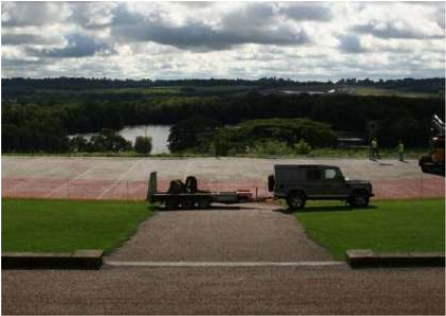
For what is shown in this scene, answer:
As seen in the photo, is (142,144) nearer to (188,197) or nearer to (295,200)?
(188,197)

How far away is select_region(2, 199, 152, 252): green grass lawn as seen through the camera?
12.8 m

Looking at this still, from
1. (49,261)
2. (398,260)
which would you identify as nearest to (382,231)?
(398,260)

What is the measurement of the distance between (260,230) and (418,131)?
7281cm

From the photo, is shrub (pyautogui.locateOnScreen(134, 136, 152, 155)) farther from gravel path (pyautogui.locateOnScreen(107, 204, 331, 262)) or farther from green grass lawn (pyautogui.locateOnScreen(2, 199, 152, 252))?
gravel path (pyautogui.locateOnScreen(107, 204, 331, 262))

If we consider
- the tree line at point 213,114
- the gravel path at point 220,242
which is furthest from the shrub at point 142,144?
the gravel path at point 220,242

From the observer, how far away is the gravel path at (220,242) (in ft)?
39.9

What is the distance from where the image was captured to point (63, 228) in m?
15.4

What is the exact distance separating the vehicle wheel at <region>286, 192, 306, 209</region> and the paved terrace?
4839 millimetres

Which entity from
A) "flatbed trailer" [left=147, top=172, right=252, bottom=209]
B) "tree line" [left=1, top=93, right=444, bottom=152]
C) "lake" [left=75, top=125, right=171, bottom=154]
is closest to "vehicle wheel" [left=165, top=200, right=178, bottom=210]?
"flatbed trailer" [left=147, top=172, right=252, bottom=209]

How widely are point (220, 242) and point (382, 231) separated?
3581 mm

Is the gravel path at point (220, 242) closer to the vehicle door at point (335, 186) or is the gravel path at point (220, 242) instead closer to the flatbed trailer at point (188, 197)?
the flatbed trailer at point (188, 197)

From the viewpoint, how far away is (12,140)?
7444 centimetres

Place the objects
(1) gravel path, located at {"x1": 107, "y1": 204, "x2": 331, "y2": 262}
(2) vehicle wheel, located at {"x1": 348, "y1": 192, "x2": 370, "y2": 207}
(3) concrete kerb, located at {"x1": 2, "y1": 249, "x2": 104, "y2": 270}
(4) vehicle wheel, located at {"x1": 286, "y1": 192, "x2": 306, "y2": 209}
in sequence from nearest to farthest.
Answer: (3) concrete kerb, located at {"x1": 2, "y1": 249, "x2": 104, "y2": 270} < (1) gravel path, located at {"x1": 107, "y1": 204, "x2": 331, "y2": 262} < (4) vehicle wheel, located at {"x1": 286, "y1": 192, "x2": 306, "y2": 209} < (2) vehicle wheel, located at {"x1": 348, "y1": 192, "x2": 370, "y2": 207}

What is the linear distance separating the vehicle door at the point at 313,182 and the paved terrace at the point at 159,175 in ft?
14.7
